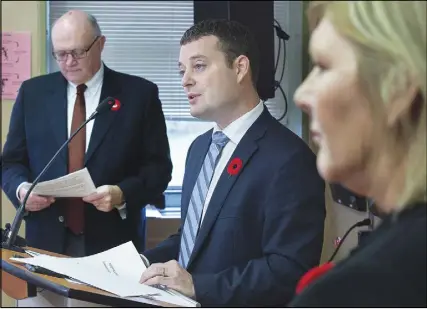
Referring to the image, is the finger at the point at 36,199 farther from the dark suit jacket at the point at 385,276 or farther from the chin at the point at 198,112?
the dark suit jacket at the point at 385,276

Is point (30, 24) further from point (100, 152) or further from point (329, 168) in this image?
point (329, 168)

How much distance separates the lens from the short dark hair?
1907mm

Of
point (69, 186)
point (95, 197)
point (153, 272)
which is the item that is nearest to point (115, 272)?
point (153, 272)

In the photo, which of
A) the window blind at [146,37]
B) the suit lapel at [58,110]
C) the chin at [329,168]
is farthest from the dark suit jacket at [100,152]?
the chin at [329,168]

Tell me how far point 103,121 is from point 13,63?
102 cm

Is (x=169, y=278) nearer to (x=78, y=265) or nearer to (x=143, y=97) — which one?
(x=78, y=265)

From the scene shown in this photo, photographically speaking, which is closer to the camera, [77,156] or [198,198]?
[198,198]

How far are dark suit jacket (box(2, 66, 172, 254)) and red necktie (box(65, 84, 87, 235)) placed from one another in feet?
0.08

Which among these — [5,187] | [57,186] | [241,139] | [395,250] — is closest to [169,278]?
[241,139]

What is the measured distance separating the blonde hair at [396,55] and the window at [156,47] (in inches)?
111

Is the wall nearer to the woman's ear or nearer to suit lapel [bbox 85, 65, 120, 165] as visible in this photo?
suit lapel [bbox 85, 65, 120, 165]

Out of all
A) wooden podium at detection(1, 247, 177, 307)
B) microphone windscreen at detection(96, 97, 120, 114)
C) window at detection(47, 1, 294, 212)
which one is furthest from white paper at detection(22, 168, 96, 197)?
window at detection(47, 1, 294, 212)

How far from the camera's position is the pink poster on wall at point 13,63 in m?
3.31

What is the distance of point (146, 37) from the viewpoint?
3.54m
